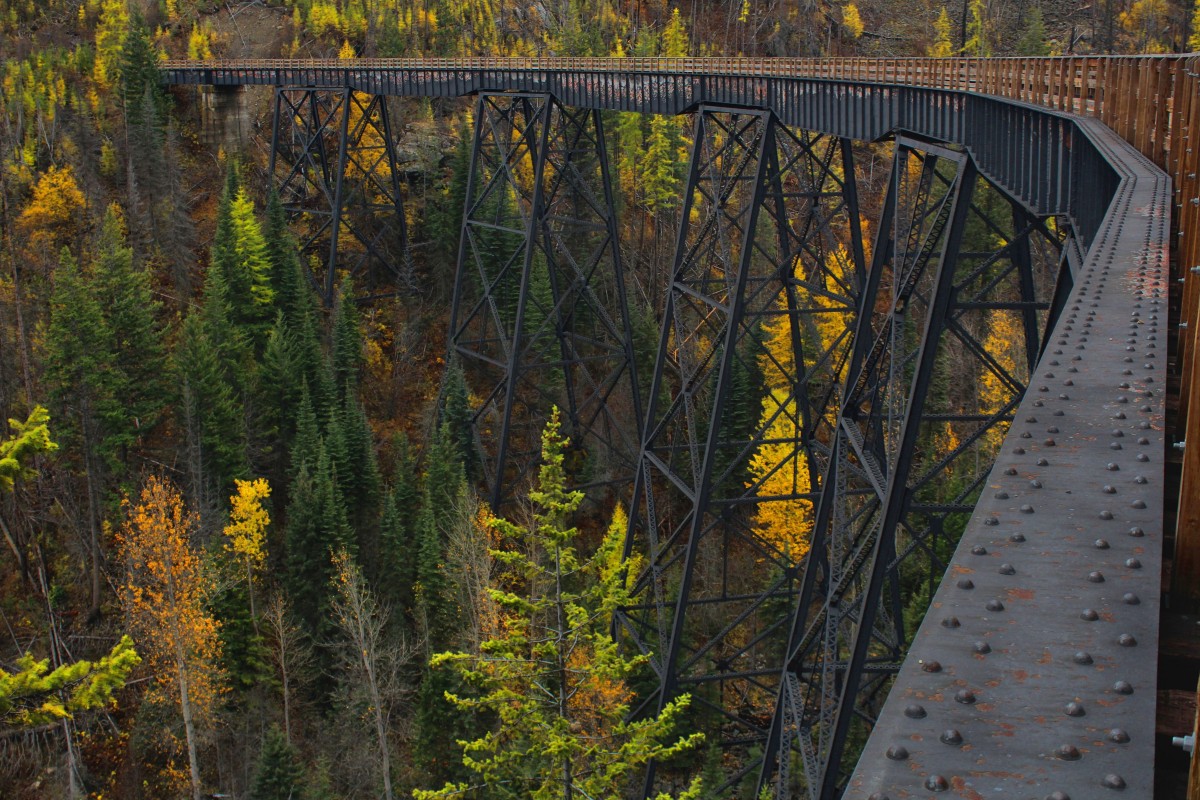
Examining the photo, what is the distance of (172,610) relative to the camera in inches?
949

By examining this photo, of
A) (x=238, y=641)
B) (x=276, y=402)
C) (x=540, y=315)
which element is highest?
(x=540, y=315)

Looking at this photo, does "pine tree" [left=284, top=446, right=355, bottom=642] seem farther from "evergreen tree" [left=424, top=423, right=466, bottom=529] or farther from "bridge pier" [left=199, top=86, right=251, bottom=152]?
"bridge pier" [left=199, top=86, right=251, bottom=152]

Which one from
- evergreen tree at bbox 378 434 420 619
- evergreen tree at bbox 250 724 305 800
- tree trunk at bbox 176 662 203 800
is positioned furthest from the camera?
evergreen tree at bbox 378 434 420 619

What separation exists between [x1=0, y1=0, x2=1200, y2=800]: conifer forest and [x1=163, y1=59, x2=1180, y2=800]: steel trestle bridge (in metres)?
1.19

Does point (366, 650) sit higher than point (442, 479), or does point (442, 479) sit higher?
point (442, 479)

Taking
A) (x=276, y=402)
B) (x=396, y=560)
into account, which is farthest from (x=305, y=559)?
(x=276, y=402)

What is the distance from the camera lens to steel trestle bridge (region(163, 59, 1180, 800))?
2.23 meters

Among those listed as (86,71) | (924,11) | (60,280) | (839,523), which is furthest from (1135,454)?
(924,11)

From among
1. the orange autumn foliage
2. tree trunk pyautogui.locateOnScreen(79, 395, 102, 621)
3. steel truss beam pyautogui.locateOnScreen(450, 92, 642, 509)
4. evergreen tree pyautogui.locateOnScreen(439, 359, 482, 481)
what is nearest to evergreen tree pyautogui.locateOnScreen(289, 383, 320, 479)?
evergreen tree pyautogui.locateOnScreen(439, 359, 482, 481)

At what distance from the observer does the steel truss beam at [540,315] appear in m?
25.2

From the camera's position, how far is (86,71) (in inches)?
2039

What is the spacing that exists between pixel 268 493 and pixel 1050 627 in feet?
96.6

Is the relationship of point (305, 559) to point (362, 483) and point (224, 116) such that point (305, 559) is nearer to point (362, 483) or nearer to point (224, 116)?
point (362, 483)

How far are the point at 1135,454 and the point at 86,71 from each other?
55.8 m
